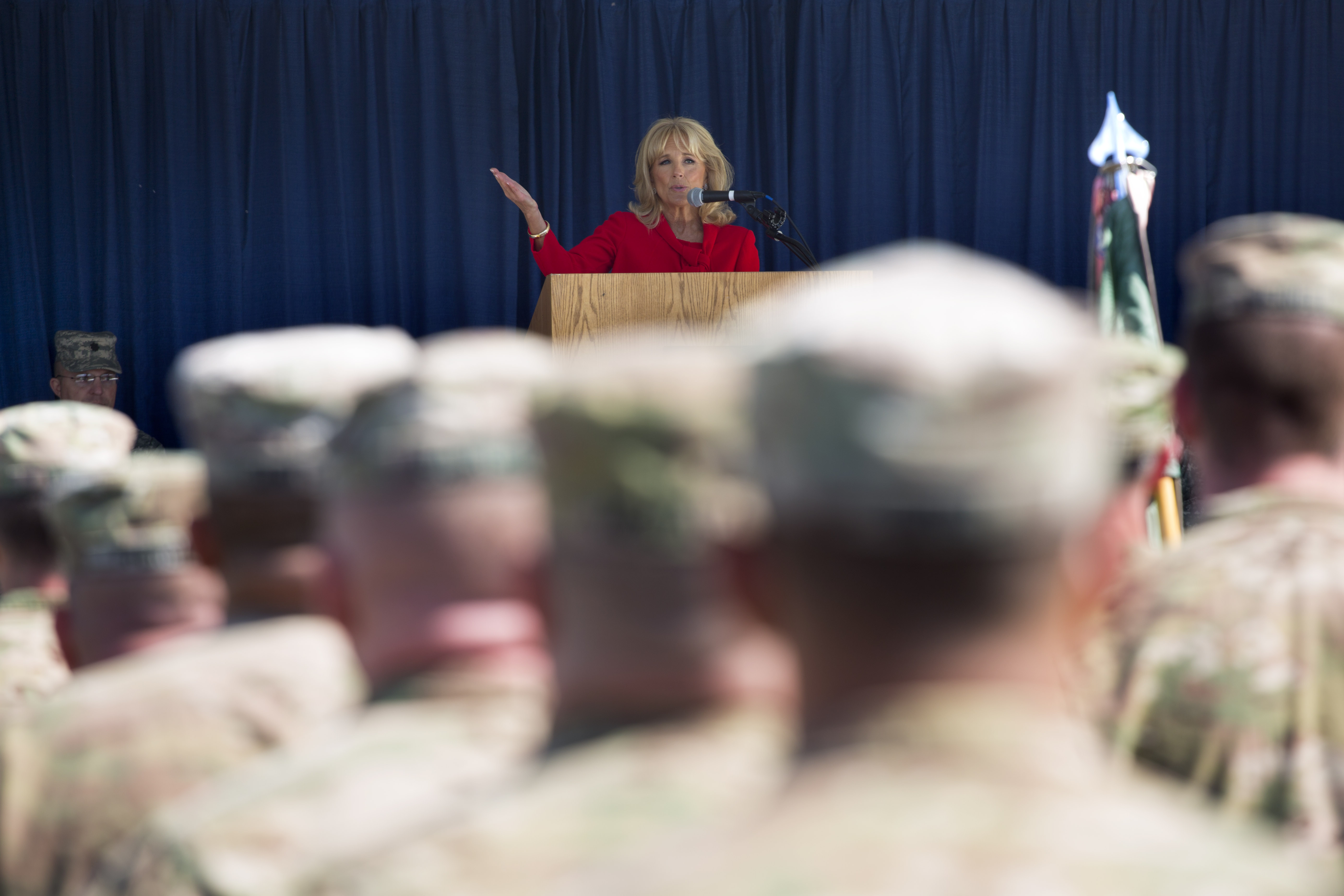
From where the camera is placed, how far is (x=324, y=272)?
5738 mm

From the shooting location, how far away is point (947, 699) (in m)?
0.75

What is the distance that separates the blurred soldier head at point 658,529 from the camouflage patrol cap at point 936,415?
160 millimetres

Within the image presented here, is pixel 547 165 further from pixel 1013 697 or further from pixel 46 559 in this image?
pixel 1013 697

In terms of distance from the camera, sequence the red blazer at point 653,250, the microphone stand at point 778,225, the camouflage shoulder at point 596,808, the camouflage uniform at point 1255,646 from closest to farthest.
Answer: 1. the camouflage shoulder at point 596,808
2. the camouflage uniform at point 1255,646
3. the microphone stand at point 778,225
4. the red blazer at point 653,250

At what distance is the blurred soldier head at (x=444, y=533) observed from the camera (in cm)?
114

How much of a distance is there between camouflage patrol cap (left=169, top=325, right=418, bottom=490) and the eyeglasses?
13.1 feet

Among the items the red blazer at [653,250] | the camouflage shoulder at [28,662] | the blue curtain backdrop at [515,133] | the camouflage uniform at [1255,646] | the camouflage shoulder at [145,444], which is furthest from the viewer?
the blue curtain backdrop at [515,133]

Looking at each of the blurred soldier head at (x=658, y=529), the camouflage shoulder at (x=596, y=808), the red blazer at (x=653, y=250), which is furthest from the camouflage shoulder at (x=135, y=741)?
the red blazer at (x=653, y=250)

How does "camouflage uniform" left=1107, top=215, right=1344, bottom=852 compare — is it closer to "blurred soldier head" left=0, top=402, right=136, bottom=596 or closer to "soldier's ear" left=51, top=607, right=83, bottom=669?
"soldier's ear" left=51, top=607, right=83, bottom=669

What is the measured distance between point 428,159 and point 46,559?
3.67 m

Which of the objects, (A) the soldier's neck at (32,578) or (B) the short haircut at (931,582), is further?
(A) the soldier's neck at (32,578)

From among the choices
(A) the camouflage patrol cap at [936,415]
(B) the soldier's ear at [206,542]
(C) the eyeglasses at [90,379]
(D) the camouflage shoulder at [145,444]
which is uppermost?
(A) the camouflage patrol cap at [936,415]

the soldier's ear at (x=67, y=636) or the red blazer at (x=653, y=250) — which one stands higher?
the red blazer at (x=653, y=250)

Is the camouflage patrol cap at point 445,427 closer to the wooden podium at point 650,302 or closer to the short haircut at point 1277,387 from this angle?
the short haircut at point 1277,387
